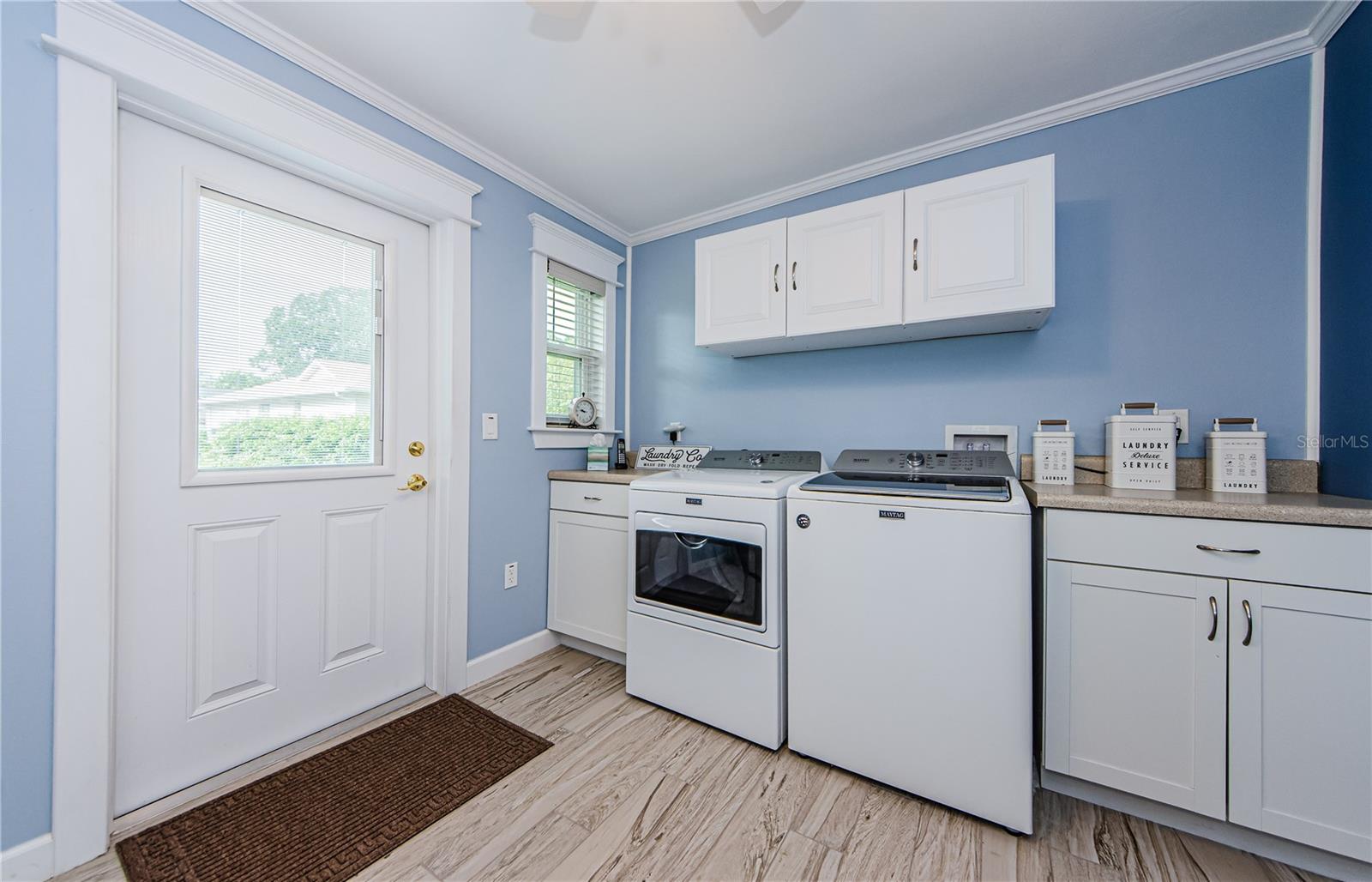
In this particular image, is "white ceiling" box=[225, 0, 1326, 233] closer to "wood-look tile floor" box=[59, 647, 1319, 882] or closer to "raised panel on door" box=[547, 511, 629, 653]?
"raised panel on door" box=[547, 511, 629, 653]

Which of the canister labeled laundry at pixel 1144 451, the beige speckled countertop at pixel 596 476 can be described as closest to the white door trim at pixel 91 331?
the beige speckled countertop at pixel 596 476

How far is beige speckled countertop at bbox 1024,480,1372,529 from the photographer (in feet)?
3.76

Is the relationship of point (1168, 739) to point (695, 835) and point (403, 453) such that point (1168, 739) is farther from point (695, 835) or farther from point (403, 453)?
point (403, 453)

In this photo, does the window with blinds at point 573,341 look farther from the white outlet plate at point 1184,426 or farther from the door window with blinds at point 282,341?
the white outlet plate at point 1184,426

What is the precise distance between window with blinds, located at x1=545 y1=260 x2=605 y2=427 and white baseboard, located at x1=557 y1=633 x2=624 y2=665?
1130mm

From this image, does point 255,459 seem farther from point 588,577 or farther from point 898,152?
point 898,152

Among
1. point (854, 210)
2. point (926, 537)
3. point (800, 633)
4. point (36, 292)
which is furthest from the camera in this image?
point (854, 210)

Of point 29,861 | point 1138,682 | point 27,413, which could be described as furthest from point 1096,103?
point 29,861

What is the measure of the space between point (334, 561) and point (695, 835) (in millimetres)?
1557

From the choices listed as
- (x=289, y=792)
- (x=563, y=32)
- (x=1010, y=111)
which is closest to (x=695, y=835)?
(x=289, y=792)

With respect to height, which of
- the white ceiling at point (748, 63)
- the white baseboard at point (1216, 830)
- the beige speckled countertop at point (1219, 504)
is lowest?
the white baseboard at point (1216, 830)

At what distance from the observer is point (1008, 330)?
1985 mm

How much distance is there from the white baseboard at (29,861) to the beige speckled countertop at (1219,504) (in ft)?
8.98

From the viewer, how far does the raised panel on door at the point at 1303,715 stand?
1138 mm
